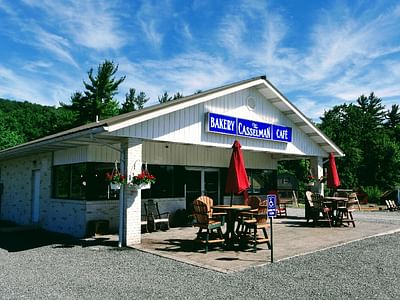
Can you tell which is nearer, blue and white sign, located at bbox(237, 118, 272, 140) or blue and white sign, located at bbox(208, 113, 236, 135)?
blue and white sign, located at bbox(208, 113, 236, 135)

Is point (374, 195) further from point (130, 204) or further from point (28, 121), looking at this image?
point (28, 121)

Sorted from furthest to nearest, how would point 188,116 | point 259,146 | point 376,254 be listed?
point 259,146, point 188,116, point 376,254

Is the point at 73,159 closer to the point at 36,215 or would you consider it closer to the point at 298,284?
the point at 36,215

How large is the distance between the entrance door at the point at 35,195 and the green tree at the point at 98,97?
19.2 metres

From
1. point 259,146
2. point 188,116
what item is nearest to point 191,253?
point 188,116

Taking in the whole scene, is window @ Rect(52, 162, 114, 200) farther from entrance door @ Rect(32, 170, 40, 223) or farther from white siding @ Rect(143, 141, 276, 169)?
entrance door @ Rect(32, 170, 40, 223)

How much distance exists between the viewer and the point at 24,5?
9.57 meters

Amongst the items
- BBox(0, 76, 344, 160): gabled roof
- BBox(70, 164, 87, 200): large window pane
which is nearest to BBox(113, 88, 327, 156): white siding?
BBox(0, 76, 344, 160): gabled roof

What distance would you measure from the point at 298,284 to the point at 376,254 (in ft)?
10.8

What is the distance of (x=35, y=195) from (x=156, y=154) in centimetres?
553

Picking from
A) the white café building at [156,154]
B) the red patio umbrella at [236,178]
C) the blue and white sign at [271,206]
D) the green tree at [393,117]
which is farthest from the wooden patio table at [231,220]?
the green tree at [393,117]

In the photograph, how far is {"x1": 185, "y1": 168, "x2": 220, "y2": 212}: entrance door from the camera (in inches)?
539

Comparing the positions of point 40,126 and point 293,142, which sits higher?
point 40,126

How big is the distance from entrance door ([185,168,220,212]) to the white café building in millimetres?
39
